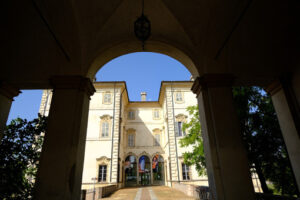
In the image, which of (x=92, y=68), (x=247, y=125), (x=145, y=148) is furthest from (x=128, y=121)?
(x=92, y=68)

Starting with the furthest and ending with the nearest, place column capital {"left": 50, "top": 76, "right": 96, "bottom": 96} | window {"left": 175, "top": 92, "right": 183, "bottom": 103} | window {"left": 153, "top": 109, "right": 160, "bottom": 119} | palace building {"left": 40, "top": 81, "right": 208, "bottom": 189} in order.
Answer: window {"left": 153, "top": 109, "right": 160, "bottom": 119} → window {"left": 175, "top": 92, "right": 183, "bottom": 103} → palace building {"left": 40, "top": 81, "right": 208, "bottom": 189} → column capital {"left": 50, "top": 76, "right": 96, "bottom": 96}

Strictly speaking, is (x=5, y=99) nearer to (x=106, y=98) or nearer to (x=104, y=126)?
(x=104, y=126)

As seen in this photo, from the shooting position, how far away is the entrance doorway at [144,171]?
72.9 ft

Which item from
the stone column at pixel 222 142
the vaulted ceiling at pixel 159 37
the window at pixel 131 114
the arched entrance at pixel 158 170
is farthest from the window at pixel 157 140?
the stone column at pixel 222 142

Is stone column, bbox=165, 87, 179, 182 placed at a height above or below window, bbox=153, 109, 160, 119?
below

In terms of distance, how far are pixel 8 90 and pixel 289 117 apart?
826cm

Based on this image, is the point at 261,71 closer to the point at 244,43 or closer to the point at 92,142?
the point at 244,43

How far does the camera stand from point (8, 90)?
210 inches

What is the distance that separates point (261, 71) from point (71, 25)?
584 cm

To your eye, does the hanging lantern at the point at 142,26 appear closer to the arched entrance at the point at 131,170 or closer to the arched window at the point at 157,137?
the arched window at the point at 157,137

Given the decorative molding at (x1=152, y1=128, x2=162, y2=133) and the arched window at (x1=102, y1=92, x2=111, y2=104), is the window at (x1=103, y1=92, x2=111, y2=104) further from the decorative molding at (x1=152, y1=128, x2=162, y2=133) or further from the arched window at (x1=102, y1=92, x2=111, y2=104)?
the decorative molding at (x1=152, y1=128, x2=162, y2=133)

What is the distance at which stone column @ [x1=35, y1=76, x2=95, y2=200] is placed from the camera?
12.7ft

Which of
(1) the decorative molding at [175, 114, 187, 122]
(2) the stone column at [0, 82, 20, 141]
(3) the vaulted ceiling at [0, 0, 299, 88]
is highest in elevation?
(1) the decorative molding at [175, 114, 187, 122]

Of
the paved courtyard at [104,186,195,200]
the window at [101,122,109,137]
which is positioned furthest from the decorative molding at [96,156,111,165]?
the paved courtyard at [104,186,195,200]
